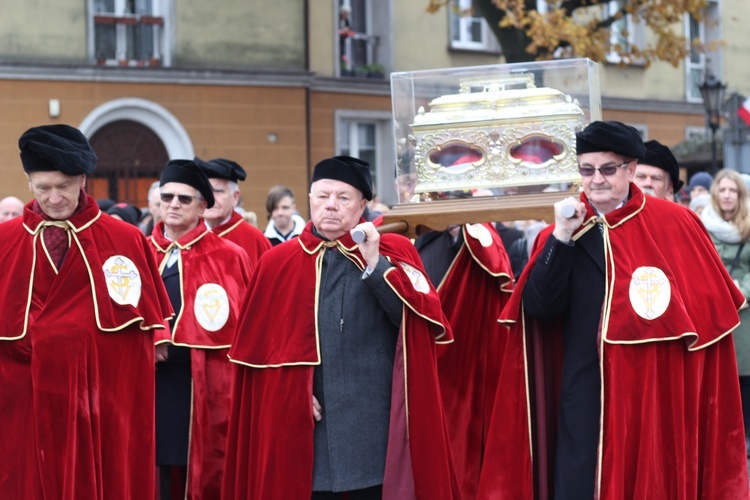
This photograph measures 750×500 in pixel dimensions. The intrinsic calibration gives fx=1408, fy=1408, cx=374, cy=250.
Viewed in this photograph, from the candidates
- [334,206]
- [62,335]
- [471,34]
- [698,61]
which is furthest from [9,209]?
Result: [698,61]

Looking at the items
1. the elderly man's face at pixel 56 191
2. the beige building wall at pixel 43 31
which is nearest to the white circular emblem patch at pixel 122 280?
the elderly man's face at pixel 56 191

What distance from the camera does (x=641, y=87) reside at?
96.8 ft

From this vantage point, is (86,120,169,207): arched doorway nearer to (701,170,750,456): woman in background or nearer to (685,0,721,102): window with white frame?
(685,0,721,102): window with white frame

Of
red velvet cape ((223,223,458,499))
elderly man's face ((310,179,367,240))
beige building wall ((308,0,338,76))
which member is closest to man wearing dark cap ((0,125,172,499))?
red velvet cape ((223,223,458,499))

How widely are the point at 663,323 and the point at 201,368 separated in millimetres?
2741

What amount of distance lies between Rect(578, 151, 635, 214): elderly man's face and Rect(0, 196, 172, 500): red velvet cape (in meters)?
2.19

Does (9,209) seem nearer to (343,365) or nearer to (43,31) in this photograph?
(343,365)

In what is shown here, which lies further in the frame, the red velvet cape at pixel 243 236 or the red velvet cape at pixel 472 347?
the red velvet cape at pixel 243 236

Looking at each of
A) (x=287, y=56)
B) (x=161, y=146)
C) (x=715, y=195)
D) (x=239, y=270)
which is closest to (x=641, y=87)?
(x=287, y=56)

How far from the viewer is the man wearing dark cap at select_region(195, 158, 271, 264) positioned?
8.73m

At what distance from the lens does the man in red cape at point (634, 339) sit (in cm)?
608

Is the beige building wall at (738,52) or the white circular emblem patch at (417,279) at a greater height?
the beige building wall at (738,52)

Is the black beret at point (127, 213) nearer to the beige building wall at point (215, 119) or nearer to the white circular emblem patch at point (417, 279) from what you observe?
the white circular emblem patch at point (417, 279)

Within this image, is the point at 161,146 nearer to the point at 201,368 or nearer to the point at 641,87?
the point at 641,87
